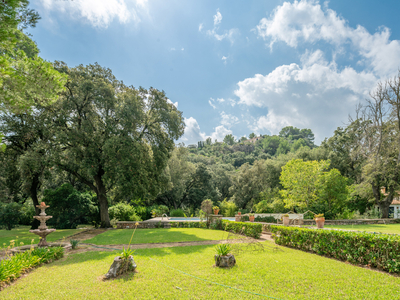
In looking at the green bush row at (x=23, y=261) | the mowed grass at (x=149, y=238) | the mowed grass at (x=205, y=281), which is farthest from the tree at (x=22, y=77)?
the mowed grass at (x=149, y=238)

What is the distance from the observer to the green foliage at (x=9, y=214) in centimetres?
1485

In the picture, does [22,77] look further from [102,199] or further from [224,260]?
[102,199]

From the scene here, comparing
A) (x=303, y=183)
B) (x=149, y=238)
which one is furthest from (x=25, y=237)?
(x=303, y=183)

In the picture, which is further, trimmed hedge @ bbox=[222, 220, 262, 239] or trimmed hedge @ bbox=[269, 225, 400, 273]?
trimmed hedge @ bbox=[222, 220, 262, 239]

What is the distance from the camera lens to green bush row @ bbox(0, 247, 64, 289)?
4739mm

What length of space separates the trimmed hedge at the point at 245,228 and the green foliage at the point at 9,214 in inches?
602

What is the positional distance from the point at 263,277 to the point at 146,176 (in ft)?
35.1

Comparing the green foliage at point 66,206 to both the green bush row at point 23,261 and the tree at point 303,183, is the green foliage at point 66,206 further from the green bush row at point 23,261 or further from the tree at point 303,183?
the tree at point 303,183

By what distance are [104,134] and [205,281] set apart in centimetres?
1279

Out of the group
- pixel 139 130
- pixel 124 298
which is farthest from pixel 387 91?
pixel 124 298

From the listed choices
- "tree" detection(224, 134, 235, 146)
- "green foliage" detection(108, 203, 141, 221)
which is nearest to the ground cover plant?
"green foliage" detection(108, 203, 141, 221)

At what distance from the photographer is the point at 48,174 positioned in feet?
46.9

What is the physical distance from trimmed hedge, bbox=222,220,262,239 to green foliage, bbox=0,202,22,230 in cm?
1528

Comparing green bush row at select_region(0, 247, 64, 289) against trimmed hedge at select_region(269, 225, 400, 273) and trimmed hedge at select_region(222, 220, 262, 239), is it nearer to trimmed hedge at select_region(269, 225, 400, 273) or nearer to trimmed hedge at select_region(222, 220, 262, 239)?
trimmed hedge at select_region(222, 220, 262, 239)
